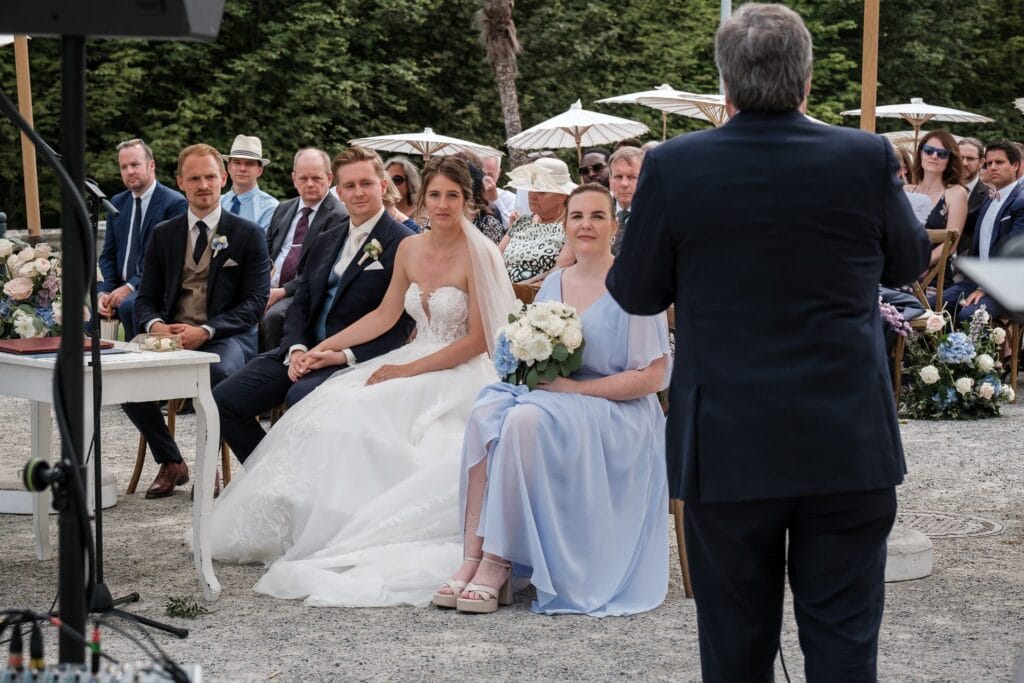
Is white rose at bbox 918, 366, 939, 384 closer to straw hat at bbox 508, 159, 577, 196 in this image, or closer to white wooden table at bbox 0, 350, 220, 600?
straw hat at bbox 508, 159, 577, 196

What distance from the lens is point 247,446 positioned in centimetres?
690

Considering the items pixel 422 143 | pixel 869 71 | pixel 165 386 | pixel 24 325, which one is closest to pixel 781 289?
pixel 869 71

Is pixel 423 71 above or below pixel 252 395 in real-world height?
above

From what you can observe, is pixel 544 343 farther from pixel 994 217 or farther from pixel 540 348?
pixel 994 217

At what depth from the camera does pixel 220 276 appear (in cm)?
734

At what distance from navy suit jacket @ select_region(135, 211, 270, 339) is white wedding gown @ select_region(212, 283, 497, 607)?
1.08 meters

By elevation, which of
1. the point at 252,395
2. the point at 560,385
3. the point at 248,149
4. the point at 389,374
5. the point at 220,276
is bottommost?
the point at 252,395

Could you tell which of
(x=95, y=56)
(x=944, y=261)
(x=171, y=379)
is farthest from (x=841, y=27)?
(x=171, y=379)

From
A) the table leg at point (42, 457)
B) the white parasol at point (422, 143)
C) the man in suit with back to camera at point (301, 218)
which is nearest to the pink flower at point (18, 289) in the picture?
the table leg at point (42, 457)

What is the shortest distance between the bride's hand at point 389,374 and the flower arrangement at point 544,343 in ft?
3.21

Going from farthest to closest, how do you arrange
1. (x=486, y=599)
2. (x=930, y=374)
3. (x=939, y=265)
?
1. (x=939, y=265)
2. (x=930, y=374)
3. (x=486, y=599)

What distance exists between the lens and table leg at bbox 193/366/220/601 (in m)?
5.34

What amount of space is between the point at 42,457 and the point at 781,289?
401 centimetres

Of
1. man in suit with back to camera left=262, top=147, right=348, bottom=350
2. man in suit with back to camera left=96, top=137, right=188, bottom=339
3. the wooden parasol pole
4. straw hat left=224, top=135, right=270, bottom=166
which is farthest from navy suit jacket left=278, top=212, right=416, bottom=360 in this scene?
straw hat left=224, top=135, right=270, bottom=166
